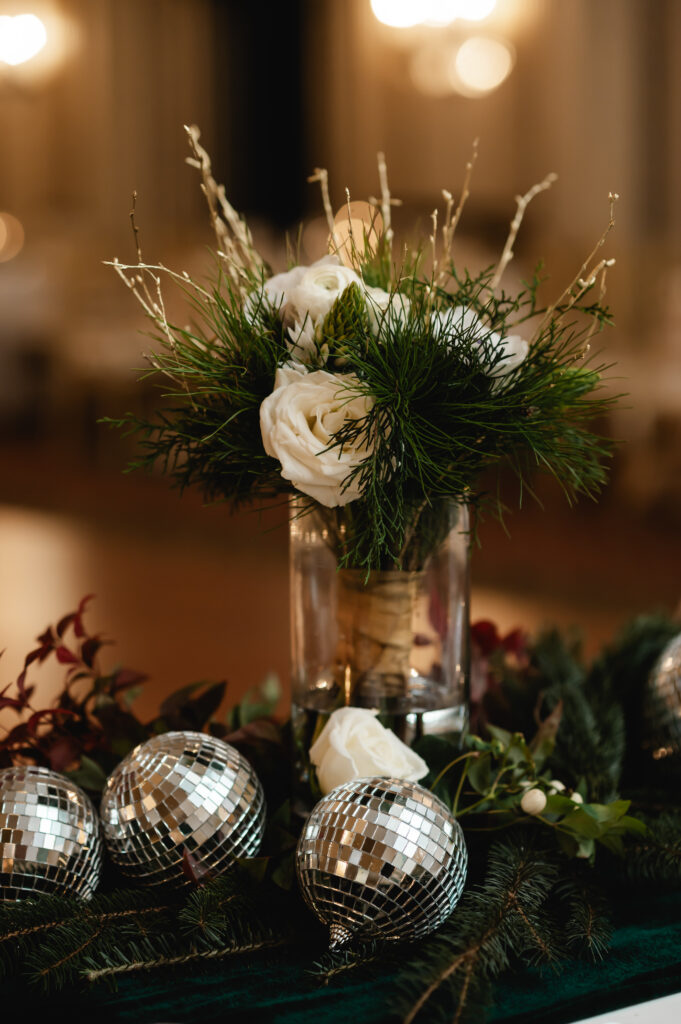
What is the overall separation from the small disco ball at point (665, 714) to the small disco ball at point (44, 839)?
1.45 ft

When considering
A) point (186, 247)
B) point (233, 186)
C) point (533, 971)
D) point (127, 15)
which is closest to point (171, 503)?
point (186, 247)

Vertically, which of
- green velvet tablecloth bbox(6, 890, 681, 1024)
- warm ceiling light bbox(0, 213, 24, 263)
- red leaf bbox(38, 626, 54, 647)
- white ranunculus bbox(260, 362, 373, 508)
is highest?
warm ceiling light bbox(0, 213, 24, 263)

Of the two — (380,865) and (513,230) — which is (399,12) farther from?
(380,865)

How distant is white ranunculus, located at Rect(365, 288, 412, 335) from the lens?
64 centimetres

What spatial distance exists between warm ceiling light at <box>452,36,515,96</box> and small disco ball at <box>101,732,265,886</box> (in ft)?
16.5

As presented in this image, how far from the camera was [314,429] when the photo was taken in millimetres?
618

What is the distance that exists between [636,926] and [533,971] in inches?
3.6

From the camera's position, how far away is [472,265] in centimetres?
492

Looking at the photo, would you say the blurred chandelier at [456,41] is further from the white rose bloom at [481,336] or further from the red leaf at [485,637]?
the white rose bloom at [481,336]

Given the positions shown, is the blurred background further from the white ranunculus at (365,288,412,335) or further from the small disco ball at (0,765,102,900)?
the white ranunculus at (365,288,412,335)

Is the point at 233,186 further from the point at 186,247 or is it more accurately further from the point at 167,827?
the point at 167,827

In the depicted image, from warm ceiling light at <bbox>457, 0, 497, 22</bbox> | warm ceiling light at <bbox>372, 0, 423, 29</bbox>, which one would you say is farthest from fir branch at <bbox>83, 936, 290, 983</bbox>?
warm ceiling light at <bbox>372, 0, 423, 29</bbox>

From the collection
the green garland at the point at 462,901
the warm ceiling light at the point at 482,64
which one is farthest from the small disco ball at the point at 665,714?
the warm ceiling light at the point at 482,64

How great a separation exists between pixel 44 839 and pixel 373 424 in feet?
1.04
